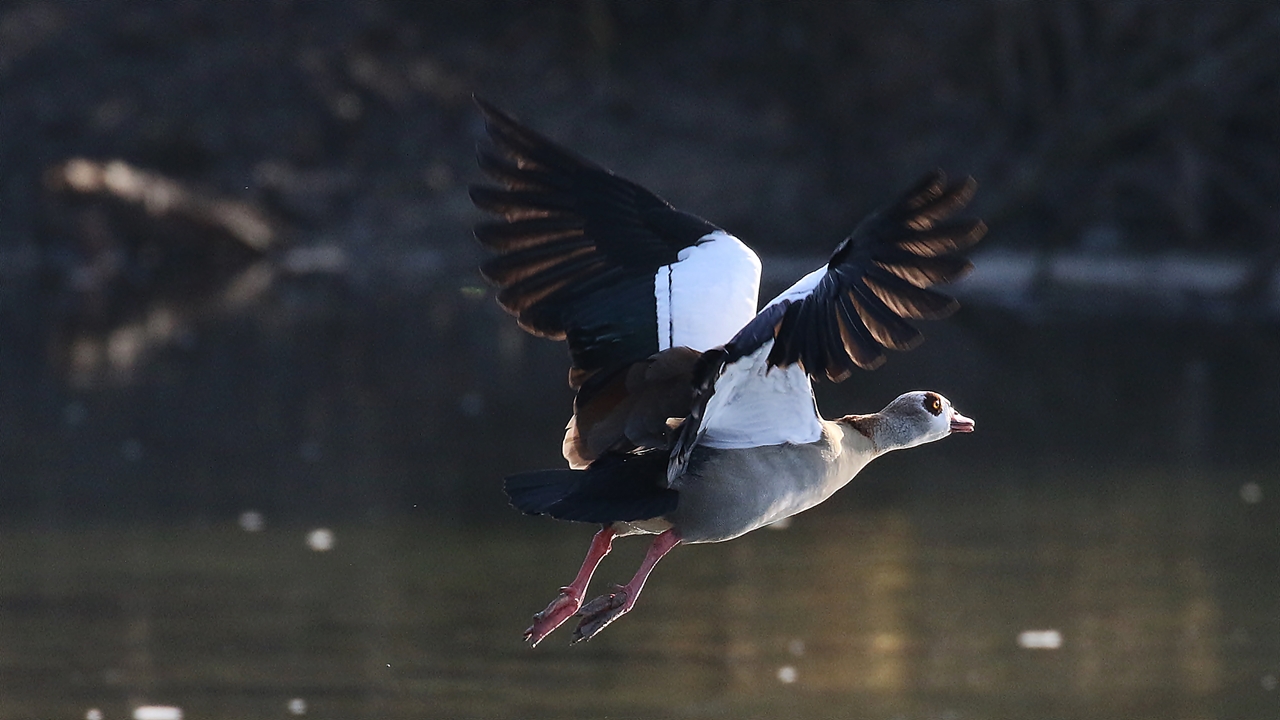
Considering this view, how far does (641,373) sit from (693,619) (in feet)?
10.9

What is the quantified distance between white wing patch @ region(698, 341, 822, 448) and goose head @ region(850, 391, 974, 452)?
25.2 inches

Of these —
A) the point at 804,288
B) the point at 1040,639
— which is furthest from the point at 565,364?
the point at 804,288

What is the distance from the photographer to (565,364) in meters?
16.6

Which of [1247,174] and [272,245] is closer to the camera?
[1247,174]

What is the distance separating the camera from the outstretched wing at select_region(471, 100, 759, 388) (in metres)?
6.09

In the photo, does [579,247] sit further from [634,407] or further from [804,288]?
[804,288]

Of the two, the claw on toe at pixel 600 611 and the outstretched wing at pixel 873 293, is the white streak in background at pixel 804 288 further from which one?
the claw on toe at pixel 600 611

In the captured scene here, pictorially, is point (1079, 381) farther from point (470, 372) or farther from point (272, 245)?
point (272, 245)

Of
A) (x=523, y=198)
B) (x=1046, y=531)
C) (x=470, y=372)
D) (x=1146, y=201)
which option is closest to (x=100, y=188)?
(x=470, y=372)

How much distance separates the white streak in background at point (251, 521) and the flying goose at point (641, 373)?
15.8ft

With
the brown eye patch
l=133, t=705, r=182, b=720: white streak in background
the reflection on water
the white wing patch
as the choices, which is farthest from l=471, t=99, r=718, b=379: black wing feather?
l=133, t=705, r=182, b=720: white streak in background

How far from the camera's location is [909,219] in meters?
5.24

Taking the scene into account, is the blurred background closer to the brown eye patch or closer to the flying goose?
the brown eye patch

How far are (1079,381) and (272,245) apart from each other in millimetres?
11015
